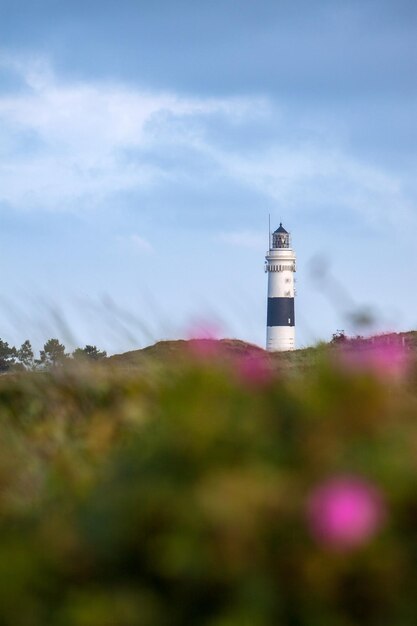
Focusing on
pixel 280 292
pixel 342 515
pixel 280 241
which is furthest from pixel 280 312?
pixel 342 515

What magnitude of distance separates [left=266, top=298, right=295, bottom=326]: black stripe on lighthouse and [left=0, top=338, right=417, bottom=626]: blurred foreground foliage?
5184 centimetres

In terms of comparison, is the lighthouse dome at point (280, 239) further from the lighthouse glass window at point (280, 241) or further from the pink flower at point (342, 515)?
the pink flower at point (342, 515)

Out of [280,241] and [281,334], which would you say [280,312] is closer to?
[281,334]

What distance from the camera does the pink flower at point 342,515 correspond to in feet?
6.09

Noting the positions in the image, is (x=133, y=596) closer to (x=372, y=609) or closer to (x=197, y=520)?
(x=197, y=520)

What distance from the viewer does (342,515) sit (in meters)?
1.87

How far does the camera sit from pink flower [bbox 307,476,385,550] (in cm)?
186

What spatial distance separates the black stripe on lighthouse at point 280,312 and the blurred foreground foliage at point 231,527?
51.8m

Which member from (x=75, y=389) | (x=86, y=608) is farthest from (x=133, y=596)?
(x=75, y=389)

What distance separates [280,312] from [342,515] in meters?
53.2

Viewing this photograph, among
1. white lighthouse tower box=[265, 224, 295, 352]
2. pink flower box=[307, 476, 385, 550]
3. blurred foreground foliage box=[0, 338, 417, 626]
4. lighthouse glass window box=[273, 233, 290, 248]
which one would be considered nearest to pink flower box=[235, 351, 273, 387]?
blurred foreground foliage box=[0, 338, 417, 626]

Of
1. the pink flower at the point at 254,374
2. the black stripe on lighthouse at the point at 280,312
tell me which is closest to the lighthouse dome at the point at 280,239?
the black stripe on lighthouse at the point at 280,312

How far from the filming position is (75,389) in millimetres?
5176

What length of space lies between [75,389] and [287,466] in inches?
129
